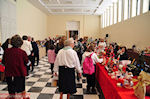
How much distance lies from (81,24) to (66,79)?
1569 cm

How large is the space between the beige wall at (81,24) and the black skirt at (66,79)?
50.8 ft

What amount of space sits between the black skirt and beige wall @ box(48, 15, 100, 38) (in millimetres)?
15494

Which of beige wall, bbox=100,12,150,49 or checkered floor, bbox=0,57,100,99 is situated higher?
beige wall, bbox=100,12,150,49

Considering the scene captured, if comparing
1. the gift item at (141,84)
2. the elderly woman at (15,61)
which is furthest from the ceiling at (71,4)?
Result: the gift item at (141,84)

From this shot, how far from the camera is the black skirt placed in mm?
2754

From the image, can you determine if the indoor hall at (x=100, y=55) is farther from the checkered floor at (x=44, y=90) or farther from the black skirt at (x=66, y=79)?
the black skirt at (x=66, y=79)

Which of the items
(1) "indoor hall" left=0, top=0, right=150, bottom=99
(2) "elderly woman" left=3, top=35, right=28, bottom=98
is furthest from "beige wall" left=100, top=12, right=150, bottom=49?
(2) "elderly woman" left=3, top=35, right=28, bottom=98

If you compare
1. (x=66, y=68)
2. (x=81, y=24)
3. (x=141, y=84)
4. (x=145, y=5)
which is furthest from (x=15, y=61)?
(x=81, y=24)

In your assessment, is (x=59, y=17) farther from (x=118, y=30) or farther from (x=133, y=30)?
(x=133, y=30)

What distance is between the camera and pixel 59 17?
17.7 m

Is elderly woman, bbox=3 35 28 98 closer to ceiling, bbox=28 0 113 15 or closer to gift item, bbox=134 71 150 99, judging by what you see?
gift item, bbox=134 71 150 99

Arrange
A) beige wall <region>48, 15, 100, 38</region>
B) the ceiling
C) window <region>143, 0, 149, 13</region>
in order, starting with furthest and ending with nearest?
beige wall <region>48, 15, 100, 38</region> < the ceiling < window <region>143, 0, 149, 13</region>

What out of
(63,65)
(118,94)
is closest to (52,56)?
(63,65)

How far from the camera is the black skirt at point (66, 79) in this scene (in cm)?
275
